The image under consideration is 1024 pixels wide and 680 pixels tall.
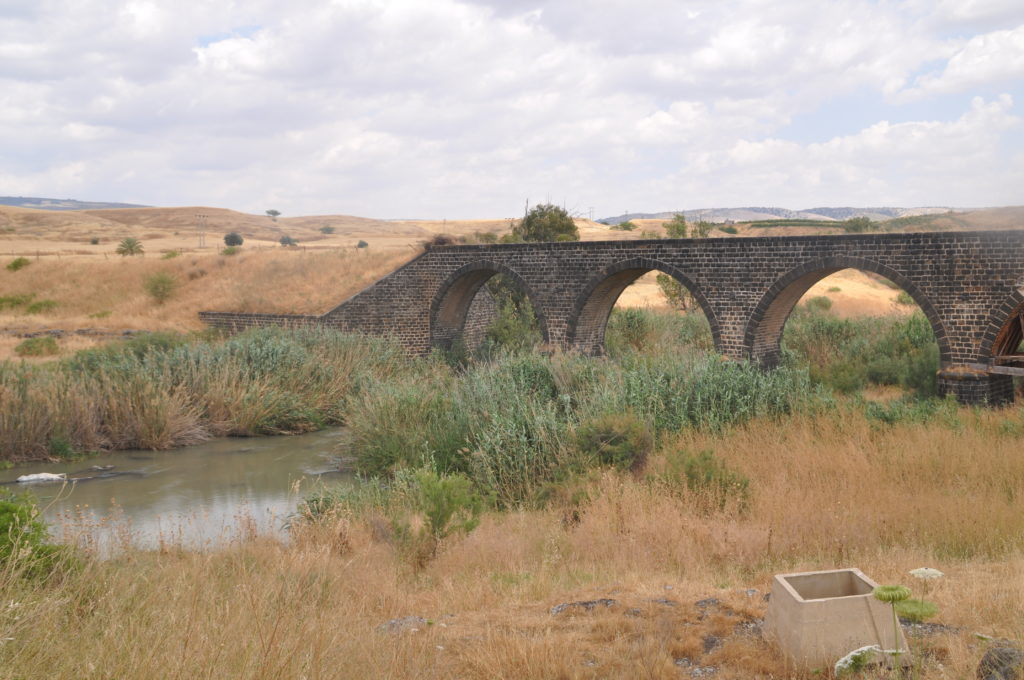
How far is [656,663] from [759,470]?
504cm

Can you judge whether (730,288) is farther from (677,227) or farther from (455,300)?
(677,227)

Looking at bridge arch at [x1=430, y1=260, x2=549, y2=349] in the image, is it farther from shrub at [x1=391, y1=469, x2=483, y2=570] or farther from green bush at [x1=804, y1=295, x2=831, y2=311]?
green bush at [x1=804, y1=295, x2=831, y2=311]

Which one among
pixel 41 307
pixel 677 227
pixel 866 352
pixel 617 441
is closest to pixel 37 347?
pixel 41 307

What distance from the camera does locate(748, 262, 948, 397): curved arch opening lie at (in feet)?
53.9

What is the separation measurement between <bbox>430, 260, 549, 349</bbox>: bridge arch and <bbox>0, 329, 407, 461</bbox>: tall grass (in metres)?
3.95

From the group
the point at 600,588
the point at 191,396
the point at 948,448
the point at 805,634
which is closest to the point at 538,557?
the point at 600,588

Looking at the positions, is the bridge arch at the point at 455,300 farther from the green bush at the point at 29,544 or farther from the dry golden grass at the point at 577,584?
the green bush at the point at 29,544

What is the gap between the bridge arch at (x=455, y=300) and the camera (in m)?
22.9

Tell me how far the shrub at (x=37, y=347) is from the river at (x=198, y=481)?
932 cm

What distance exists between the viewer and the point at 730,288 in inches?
691

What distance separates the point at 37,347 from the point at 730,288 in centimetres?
1813

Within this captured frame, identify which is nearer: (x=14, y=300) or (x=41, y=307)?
(x=41, y=307)

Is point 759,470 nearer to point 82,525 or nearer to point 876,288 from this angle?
point 82,525

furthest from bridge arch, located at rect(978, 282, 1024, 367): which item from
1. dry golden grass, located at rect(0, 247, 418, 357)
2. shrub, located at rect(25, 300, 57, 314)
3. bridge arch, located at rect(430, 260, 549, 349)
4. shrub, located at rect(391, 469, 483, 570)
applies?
shrub, located at rect(25, 300, 57, 314)
